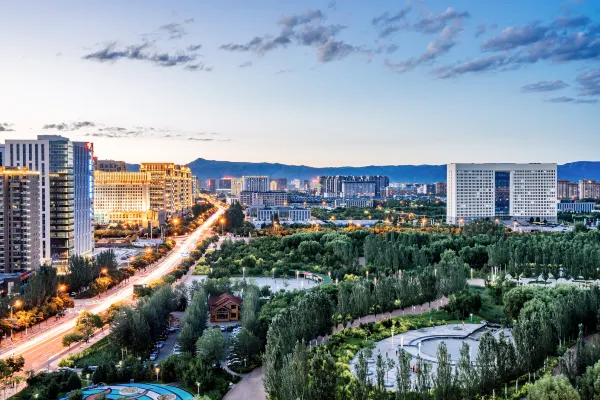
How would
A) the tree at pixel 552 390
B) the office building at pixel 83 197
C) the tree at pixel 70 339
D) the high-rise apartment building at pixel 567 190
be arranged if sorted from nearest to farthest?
the tree at pixel 552 390 → the tree at pixel 70 339 → the office building at pixel 83 197 → the high-rise apartment building at pixel 567 190

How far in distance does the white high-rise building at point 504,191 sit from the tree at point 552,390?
200 feet

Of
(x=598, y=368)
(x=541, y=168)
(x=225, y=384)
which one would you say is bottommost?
(x=225, y=384)

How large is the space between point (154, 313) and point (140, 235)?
43.3m

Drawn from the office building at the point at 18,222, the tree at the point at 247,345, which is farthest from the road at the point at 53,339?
the tree at the point at 247,345

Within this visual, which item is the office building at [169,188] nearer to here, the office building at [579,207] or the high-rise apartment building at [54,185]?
the high-rise apartment building at [54,185]

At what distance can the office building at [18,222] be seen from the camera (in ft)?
116

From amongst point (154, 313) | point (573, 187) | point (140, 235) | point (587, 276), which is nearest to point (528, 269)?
point (587, 276)

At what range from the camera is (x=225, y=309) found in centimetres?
2673

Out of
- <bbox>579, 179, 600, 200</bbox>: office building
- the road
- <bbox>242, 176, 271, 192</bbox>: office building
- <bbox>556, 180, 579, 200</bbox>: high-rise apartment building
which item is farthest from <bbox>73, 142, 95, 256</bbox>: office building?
<bbox>242, 176, 271, 192</bbox>: office building

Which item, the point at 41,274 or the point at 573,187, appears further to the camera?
the point at 573,187

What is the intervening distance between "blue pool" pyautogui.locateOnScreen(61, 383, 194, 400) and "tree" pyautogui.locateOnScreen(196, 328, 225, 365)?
5.35 feet

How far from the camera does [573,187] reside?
12669 centimetres

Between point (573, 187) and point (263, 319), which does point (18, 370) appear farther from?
point (573, 187)

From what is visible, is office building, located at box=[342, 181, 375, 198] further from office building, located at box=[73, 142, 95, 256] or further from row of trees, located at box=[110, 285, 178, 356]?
row of trees, located at box=[110, 285, 178, 356]
